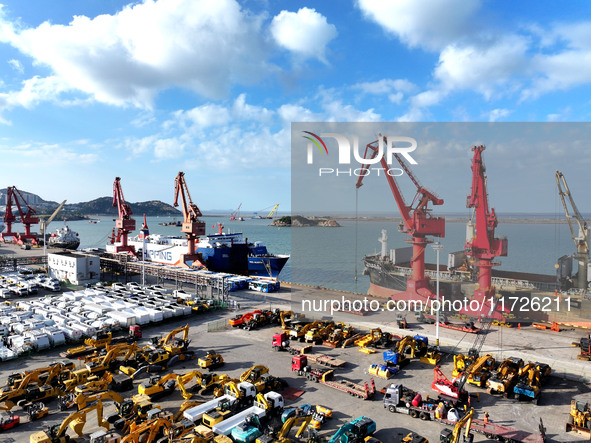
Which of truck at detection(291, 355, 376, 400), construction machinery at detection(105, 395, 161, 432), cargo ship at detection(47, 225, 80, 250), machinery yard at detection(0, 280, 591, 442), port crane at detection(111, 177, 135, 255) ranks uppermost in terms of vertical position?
port crane at detection(111, 177, 135, 255)

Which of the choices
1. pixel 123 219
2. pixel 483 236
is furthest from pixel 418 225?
pixel 123 219

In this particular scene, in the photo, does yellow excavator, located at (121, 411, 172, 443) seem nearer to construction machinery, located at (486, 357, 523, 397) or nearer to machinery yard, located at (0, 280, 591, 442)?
machinery yard, located at (0, 280, 591, 442)

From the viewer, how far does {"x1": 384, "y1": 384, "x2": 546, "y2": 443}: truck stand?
13.4m

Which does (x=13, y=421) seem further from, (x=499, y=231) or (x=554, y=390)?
(x=499, y=231)

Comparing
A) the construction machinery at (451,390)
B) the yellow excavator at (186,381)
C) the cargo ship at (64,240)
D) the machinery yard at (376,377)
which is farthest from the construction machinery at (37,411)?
the cargo ship at (64,240)

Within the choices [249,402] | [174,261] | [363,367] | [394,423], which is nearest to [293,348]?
[363,367]

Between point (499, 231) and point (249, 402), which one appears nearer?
point (249, 402)

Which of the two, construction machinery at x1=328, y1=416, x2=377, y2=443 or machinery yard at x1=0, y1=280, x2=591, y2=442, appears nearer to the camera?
construction machinery at x1=328, y1=416, x2=377, y2=443

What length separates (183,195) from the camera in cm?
5391

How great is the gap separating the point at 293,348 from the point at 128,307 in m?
15.9

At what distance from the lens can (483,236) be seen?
32.5 metres

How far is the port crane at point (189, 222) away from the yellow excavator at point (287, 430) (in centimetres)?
4026

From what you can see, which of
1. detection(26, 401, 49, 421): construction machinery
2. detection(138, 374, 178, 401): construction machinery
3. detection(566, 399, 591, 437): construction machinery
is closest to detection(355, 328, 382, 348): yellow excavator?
detection(566, 399, 591, 437): construction machinery

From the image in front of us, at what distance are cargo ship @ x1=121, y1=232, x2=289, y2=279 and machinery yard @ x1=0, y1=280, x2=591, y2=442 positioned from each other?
86.8 feet
